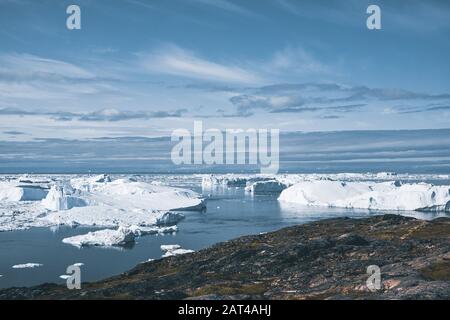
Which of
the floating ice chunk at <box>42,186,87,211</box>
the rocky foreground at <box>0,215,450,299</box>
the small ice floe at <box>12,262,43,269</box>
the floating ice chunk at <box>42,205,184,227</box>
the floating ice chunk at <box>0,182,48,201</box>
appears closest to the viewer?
the rocky foreground at <box>0,215,450,299</box>

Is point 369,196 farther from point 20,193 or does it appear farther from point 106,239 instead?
point 20,193

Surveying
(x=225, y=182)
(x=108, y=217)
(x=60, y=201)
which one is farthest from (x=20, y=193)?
(x=225, y=182)

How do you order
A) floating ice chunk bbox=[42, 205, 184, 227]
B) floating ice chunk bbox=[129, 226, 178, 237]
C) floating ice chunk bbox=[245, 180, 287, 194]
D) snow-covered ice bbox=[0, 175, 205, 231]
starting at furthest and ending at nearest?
floating ice chunk bbox=[245, 180, 287, 194] → snow-covered ice bbox=[0, 175, 205, 231] → floating ice chunk bbox=[42, 205, 184, 227] → floating ice chunk bbox=[129, 226, 178, 237]

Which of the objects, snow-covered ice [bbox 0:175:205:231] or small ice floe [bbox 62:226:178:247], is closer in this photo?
small ice floe [bbox 62:226:178:247]

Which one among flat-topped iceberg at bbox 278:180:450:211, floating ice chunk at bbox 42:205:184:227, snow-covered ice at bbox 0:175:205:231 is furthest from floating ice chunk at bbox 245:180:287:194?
floating ice chunk at bbox 42:205:184:227

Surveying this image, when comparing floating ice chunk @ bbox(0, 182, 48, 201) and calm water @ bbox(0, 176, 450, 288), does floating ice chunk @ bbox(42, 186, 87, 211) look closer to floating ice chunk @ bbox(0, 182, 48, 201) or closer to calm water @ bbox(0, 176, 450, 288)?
calm water @ bbox(0, 176, 450, 288)

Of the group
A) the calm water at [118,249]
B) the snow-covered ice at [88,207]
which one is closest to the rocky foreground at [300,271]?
the calm water at [118,249]
